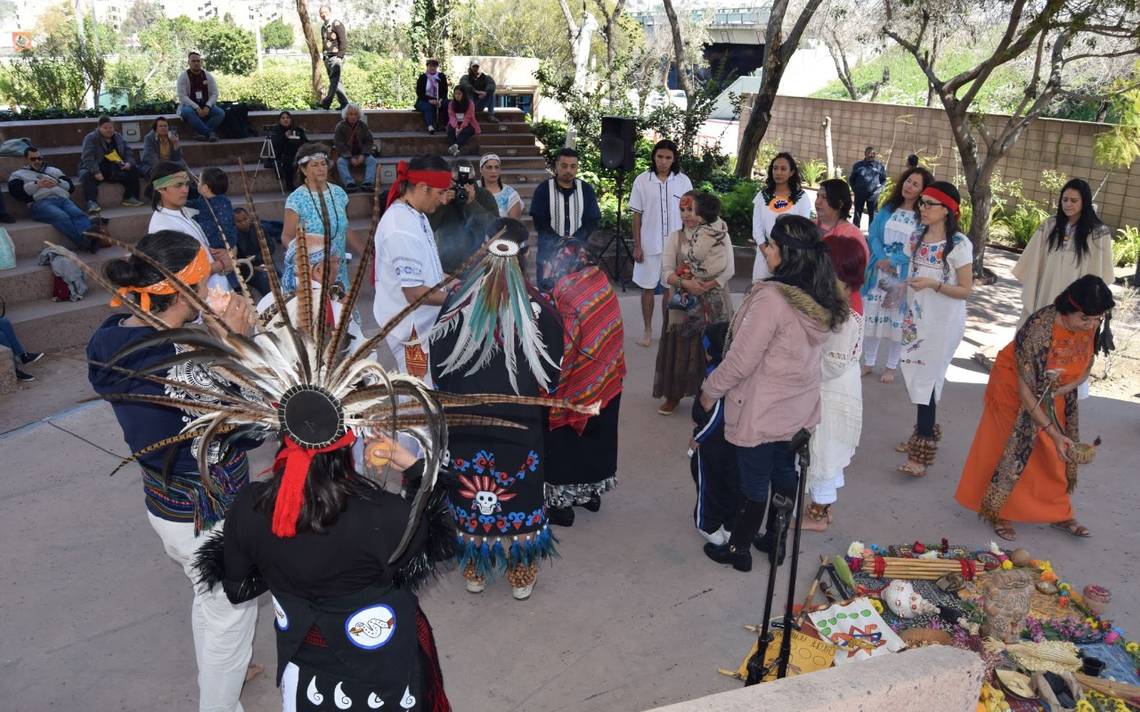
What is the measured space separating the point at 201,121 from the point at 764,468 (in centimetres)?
975

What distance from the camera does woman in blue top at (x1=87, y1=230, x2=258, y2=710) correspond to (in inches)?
109

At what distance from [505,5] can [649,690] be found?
43.6 metres

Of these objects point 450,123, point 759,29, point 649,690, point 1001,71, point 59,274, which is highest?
point 759,29

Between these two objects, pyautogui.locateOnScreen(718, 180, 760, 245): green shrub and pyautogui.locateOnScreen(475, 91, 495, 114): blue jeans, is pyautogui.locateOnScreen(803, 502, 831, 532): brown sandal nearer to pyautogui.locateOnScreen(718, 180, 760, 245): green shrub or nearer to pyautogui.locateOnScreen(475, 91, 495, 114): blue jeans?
pyautogui.locateOnScreen(718, 180, 760, 245): green shrub

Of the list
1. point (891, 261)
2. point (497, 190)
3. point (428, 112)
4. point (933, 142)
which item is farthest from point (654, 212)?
point (933, 142)

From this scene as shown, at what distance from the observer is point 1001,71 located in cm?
2245

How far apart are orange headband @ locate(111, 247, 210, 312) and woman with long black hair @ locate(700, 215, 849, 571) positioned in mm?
2188

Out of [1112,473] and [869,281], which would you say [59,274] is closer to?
[869,281]

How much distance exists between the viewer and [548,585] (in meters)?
4.21

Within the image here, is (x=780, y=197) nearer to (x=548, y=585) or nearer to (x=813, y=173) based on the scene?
(x=548, y=585)

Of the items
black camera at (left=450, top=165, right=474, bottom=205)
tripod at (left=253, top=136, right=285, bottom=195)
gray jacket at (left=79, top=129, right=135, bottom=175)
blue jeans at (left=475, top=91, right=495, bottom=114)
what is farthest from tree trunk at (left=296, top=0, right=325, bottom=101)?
black camera at (left=450, top=165, right=474, bottom=205)

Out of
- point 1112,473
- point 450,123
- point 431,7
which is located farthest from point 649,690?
point 431,7

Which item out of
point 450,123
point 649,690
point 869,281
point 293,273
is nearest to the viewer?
point 649,690

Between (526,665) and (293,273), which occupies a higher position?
(293,273)
